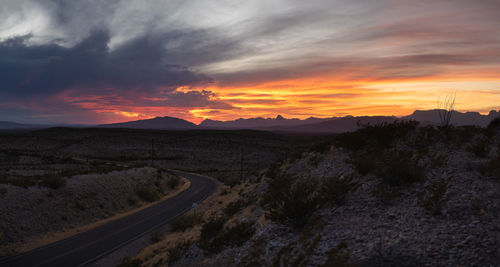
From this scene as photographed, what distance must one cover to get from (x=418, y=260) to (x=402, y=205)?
2.66m

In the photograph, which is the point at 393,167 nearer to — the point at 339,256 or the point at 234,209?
the point at 339,256

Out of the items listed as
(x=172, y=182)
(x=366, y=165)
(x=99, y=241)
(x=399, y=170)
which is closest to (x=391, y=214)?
(x=399, y=170)

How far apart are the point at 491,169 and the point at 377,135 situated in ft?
19.0

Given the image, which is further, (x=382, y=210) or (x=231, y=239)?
(x=231, y=239)

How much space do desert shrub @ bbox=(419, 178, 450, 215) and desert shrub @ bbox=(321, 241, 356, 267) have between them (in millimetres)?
2717

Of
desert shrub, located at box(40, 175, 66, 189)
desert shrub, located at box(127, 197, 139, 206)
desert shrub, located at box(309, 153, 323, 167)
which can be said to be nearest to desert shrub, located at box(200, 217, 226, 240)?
desert shrub, located at box(309, 153, 323, 167)

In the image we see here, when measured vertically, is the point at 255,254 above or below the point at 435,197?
below

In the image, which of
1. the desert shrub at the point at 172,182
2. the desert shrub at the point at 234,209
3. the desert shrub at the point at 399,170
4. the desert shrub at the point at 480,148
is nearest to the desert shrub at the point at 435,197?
the desert shrub at the point at 399,170

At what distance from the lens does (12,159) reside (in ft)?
215

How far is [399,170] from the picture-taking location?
9.20 meters

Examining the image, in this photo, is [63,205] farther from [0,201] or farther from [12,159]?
[12,159]

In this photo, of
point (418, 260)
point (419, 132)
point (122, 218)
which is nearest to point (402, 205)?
point (418, 260)

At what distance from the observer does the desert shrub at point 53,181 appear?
1073 inches

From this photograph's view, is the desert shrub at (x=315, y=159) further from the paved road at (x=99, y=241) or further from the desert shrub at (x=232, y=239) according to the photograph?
the paved road at (x=99, y=241)
